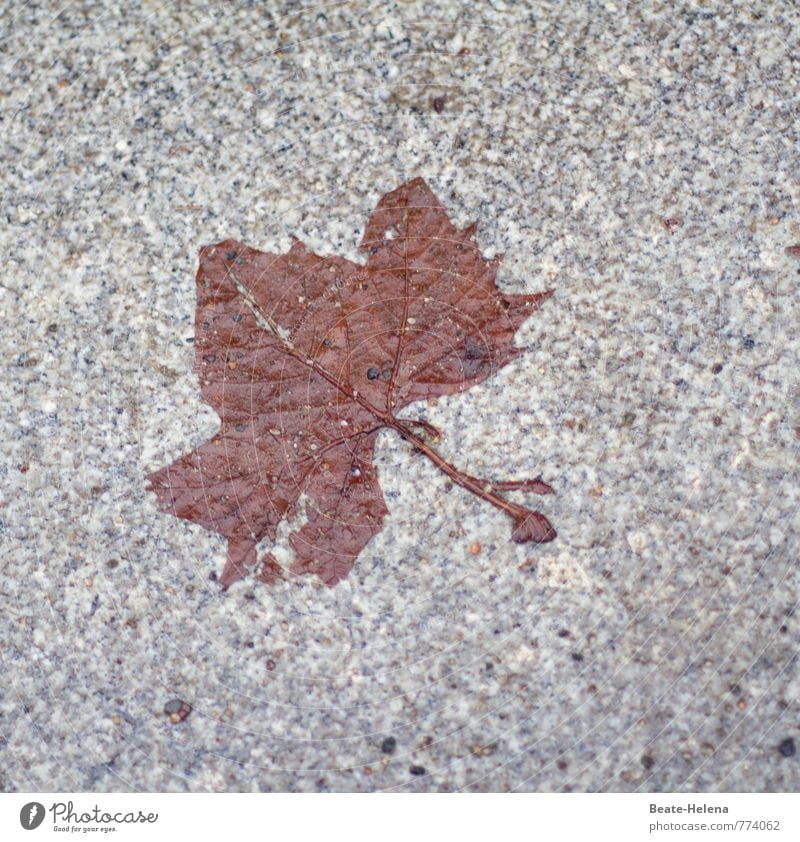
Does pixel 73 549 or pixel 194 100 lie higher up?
pixel 194 100

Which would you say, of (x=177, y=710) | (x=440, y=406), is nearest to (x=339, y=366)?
(x=440, y=406)

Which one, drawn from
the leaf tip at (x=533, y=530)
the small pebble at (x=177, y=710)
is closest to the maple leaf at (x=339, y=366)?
the leaf tip at (x=533, y=530)

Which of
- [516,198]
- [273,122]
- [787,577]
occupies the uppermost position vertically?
[273,122]

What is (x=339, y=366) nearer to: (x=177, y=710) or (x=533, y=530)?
(x=533, y=530)

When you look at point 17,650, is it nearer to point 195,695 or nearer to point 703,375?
point 195,695

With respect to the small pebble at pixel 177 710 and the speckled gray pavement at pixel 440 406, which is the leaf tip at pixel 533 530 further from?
the small pebble at pixel 177 710

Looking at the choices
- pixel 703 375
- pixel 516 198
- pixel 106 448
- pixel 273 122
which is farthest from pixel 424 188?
pixel 106 448
